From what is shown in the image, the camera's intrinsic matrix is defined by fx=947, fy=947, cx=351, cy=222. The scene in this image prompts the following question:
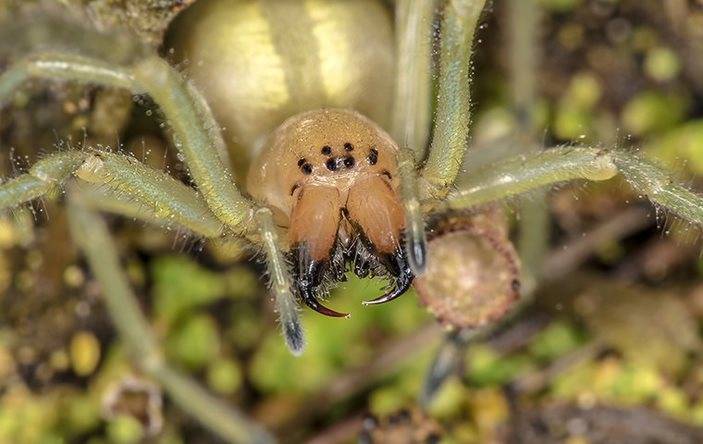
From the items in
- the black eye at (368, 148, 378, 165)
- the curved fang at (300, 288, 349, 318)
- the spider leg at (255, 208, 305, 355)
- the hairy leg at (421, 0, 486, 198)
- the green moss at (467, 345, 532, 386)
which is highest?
the hairy leg at (421, 0, 486, 198)

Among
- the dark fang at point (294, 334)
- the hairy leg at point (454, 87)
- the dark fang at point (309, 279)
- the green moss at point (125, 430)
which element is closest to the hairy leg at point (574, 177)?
the hairy leg at point (454, 87)

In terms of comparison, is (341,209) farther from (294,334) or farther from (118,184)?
(118,184)

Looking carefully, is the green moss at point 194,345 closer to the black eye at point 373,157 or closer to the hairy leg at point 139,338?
the hairy leg at point 139,338

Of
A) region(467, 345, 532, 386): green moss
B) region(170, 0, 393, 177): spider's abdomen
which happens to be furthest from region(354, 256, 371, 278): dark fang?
region(467, 345, 532, 386): green moss

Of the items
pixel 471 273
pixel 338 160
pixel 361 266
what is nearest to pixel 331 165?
pixel 338 160

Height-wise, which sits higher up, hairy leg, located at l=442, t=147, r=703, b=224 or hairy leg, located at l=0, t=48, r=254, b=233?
hairy leg, located at l=0, t=48, r=254, b=233

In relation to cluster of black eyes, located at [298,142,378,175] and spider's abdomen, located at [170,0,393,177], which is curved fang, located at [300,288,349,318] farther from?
spider's abdomen, located at [170,0,393,177]
